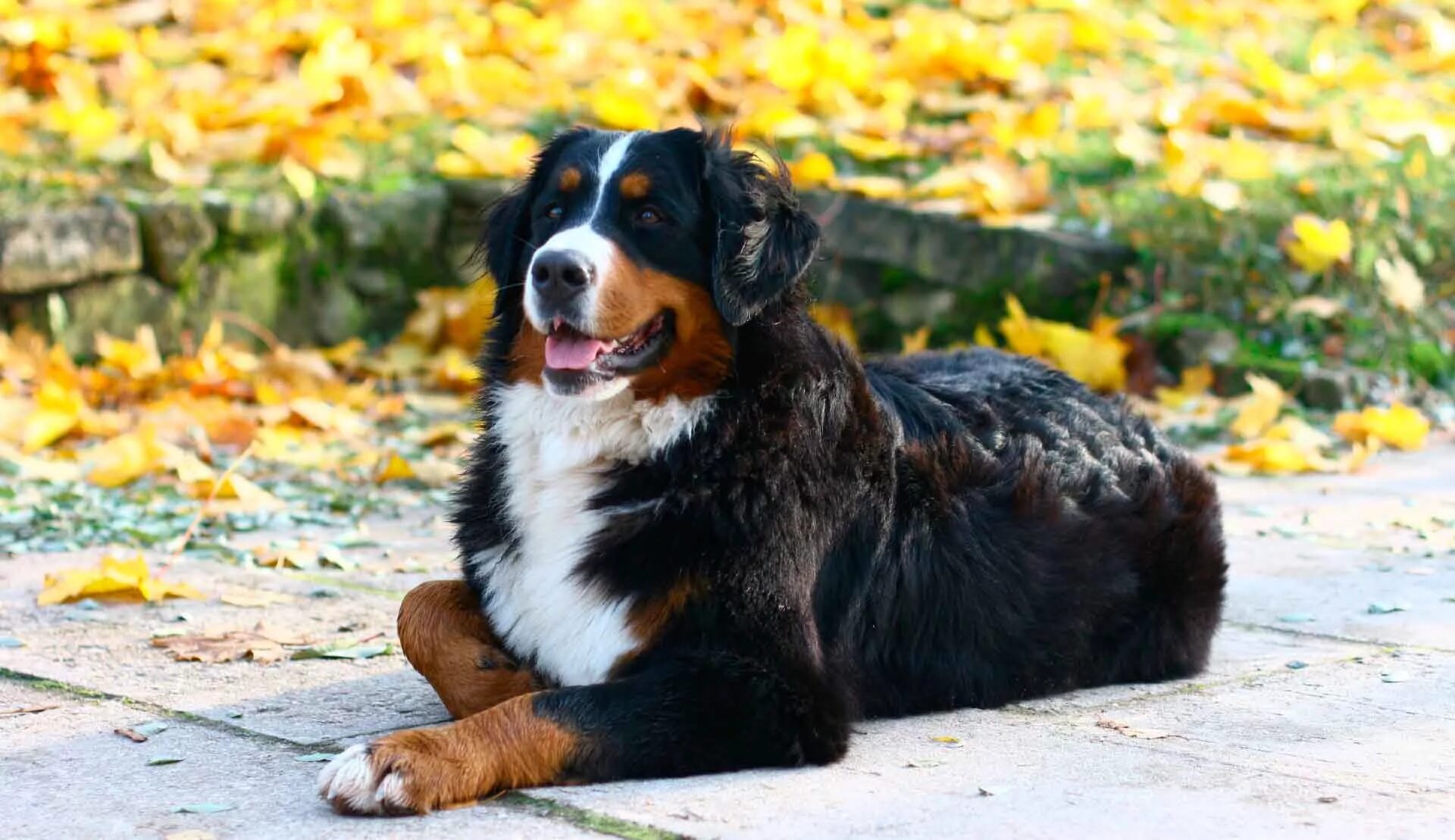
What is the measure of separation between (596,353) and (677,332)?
0.20 metres

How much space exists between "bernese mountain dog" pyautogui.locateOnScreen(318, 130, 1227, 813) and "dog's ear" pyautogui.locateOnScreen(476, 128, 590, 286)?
1cm

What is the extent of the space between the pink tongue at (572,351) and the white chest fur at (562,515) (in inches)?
3.9

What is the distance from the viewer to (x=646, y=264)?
404 centimetres

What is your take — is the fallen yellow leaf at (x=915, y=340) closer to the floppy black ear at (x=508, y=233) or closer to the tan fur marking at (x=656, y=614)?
the floppy black ear at (x=508, y=233)

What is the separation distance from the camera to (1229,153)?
920cm

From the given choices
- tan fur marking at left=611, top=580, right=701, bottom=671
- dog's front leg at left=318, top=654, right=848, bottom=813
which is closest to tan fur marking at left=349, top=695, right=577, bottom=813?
dog's front leg at left=318, top=654, right=848, bottom=813

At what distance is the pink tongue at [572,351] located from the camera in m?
3.95

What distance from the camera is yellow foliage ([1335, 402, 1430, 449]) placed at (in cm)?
745

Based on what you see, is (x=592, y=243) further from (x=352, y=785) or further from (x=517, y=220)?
(x=352, y=785)

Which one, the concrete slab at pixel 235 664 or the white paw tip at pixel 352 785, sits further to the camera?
the concrete slab at pixel 235 664

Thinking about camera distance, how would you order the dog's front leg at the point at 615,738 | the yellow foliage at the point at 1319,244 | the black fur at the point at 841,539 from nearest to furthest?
the dog's front leg at the point at 615,738
the black fur at the point at 841,539
the yellow foliage at the point at 1319,244

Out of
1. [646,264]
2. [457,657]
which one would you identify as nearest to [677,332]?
[646,264]

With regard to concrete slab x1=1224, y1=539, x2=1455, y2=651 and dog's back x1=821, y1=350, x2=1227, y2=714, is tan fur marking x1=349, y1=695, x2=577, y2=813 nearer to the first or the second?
dog's back x1=821, y1=350, x2=1227, y2=714

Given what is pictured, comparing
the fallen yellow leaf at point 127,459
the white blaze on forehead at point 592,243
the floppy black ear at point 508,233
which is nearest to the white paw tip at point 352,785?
the white blaze on forehead at point 592,243
